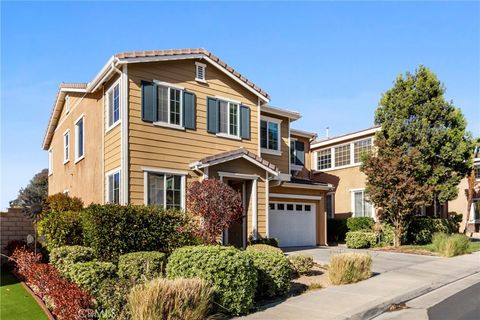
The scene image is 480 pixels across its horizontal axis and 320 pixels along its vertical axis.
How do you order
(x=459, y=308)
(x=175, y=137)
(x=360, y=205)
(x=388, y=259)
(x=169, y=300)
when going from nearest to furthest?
(x=169, y=300)
(x=459, y=308)
(x=175, y=137)
(x=388, y=259)
(x=360, y=205)

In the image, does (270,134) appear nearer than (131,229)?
No

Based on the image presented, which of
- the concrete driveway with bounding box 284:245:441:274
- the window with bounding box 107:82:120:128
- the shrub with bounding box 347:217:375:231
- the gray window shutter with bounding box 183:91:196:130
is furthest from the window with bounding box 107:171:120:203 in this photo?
the shrub with bounding box 347:217:375:231

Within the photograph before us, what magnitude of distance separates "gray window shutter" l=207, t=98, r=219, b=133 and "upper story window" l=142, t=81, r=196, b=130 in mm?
725

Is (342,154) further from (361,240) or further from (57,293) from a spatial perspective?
(57,293)

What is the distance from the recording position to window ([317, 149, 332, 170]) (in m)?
28.6

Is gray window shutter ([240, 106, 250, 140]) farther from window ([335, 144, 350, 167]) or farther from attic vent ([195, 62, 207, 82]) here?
window ([335, 144, 350, 167])

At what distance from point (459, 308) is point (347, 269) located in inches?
118

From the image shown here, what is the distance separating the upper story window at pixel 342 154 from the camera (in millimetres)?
26209

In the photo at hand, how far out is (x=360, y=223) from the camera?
2403cm

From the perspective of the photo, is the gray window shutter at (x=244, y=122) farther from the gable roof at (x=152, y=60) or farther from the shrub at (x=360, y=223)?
the shrub at (x=360, y=223)

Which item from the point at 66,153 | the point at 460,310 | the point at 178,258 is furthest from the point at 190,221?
the point at 66,153

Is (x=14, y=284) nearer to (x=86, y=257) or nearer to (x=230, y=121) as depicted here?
(x=86, y=257)

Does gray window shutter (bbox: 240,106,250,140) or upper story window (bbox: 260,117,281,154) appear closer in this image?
gray window shutter (bbox: 240,106,250,140)

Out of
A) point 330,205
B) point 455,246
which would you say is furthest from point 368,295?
point 330,205
